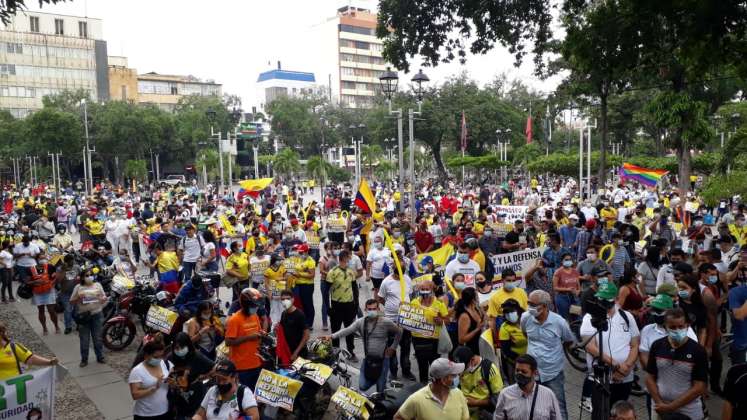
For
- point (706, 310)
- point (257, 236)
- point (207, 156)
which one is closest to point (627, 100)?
point (207, 156)

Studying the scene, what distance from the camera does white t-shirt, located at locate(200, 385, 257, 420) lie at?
17.9 ft

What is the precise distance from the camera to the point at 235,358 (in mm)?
7430

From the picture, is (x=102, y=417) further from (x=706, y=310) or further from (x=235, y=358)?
(x=706, y=310)

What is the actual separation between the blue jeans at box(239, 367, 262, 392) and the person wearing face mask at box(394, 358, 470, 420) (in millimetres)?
2813

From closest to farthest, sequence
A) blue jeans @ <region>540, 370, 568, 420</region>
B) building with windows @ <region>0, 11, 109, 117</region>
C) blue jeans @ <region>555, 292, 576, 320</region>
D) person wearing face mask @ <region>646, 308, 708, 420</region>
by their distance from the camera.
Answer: person wearing face mask @ <region>646, 308, 708, 420</region> < blue jeans @ <region>540, 370, 568, 420</region> < blue jeans @ <region>555, 292, 576, 320</region> < building with windows @ <region>0, 11, 109, 117</region>

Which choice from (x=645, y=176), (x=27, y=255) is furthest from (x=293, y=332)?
(x=645, y=176)

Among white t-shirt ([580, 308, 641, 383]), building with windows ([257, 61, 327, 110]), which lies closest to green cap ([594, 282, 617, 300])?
white t-shirt ([580, 308, 641, 383])

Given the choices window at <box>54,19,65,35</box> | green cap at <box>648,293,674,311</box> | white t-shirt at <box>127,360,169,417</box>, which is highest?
window at <box>54,19,65,35</box>

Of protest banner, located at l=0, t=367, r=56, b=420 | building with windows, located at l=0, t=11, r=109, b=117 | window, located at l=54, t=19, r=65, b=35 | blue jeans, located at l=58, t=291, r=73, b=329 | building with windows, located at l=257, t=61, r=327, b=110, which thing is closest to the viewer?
protest banner, located at l=0, t=367, r=56, b=420

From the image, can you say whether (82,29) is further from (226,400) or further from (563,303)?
(226,400)

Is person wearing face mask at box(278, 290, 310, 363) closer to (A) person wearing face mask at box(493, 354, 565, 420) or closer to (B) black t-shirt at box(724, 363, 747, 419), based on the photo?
(A) person wearing face mask at box(493, 354, 565, 420)

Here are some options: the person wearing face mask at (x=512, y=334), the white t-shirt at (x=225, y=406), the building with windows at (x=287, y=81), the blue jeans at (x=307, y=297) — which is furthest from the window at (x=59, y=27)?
the white t-shirt at (x=225, y=406)

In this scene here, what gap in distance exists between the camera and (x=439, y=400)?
17.0ft

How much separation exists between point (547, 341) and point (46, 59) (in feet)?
309
